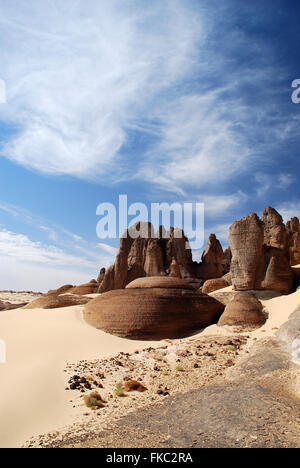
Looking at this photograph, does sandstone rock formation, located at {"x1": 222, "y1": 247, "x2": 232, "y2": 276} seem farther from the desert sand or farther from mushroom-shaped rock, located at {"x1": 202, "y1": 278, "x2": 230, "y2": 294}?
the desert sand

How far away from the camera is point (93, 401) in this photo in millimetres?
5500

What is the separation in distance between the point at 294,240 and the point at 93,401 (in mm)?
24570

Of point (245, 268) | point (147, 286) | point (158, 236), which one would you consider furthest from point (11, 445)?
point (158, 236)

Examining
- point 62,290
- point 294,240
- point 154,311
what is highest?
point 294,240

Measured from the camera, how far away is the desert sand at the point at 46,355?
16.5ft

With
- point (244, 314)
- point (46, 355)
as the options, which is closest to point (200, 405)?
point (46, 355)

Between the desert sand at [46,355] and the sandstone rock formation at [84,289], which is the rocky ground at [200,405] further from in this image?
the sandstone rock formation at [84,289]

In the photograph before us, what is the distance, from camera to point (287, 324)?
8.35m

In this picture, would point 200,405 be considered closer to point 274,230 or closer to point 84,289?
point 274,230

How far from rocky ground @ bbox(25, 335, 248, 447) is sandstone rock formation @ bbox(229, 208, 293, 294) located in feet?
14.2

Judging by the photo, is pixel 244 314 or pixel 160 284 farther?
pixel 160 284

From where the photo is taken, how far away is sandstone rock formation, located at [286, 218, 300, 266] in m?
24.3

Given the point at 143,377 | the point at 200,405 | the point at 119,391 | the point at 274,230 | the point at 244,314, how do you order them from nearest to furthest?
the point at 200,405, the point at 119,391, the point at 143,377, the point at 244,314, the point at 274,230

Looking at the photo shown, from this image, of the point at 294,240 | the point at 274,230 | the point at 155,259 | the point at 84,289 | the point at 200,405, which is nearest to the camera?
the point at 200,405
